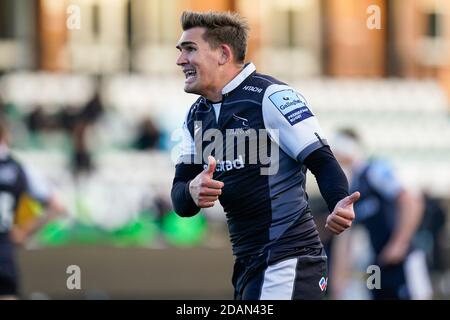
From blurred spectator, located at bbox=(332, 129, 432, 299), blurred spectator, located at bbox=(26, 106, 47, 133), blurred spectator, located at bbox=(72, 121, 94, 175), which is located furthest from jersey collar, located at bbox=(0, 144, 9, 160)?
blurred spectator, located at bbox=(26, 106, 47, 133)

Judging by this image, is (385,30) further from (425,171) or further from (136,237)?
(136,237)

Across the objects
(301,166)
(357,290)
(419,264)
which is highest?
(301,166)

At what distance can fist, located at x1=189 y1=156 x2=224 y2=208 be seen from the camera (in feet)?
20.9

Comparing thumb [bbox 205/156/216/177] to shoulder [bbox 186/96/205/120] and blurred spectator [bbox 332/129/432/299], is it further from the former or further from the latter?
blurred spectator [bbox 332/129/432/299]

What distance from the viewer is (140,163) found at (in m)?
20.9

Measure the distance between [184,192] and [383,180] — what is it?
244 inches

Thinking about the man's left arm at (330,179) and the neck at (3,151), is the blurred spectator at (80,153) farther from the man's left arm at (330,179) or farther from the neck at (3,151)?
the man's left arm at (330,179)

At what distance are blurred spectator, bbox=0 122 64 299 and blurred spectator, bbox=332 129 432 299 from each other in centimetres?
326

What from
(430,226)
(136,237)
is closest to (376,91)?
(430,226)

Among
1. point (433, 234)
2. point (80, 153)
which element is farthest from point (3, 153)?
point (433, 234)

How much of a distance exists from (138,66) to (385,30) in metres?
7.32

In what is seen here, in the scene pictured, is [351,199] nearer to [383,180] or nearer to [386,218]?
[383,180]

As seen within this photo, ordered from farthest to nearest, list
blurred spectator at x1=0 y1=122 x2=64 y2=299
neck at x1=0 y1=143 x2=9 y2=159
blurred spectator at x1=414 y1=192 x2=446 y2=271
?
blurred spectator at x1=414 y1=192 x2=446 y2=271 < neck at x1=0 y1=143 x2=9 y2=159 < blurred spectator at x1=0 y1=122 x2=64 y2=299
